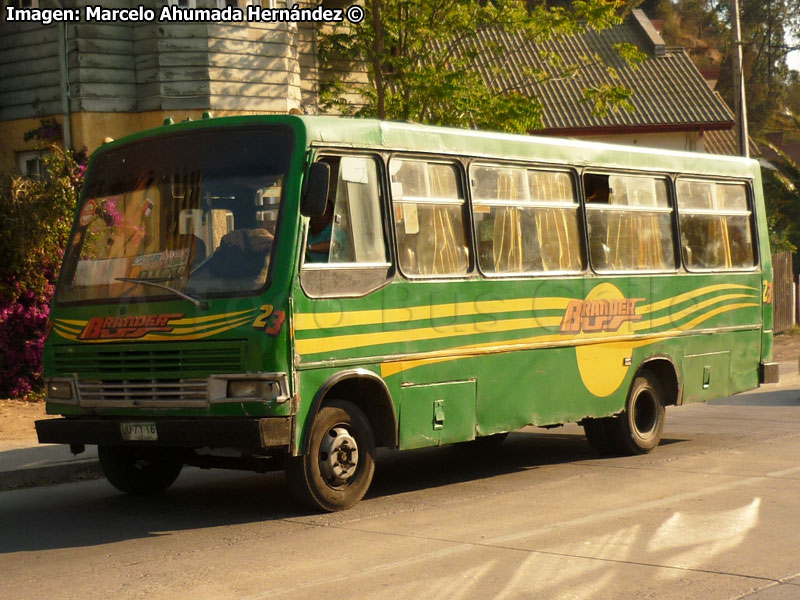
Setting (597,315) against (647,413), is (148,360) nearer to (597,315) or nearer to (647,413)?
(597,315)

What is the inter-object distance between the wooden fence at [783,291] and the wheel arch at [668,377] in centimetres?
1959

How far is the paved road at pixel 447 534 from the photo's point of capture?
7.12m

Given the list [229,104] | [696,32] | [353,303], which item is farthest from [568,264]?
[696,32]

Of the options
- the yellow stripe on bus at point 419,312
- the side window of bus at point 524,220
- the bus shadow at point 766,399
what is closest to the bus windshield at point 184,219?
the yellow stripe on bus at point 419,312

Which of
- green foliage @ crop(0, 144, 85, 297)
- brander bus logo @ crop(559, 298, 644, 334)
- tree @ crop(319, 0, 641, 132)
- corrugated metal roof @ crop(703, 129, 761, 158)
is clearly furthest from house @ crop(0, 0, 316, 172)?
corrugated metal roof @ crop(703, 129, 761, 158)

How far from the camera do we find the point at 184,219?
933cm

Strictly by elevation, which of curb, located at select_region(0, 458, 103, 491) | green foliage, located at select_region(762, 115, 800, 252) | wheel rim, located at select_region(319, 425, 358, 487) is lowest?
curb, located at select_region(0, 458, 103, 491)

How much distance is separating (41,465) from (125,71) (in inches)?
451

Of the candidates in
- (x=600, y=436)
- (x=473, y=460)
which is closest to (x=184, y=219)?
(x=473, y=460)

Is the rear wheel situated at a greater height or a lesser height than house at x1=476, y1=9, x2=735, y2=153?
lesser

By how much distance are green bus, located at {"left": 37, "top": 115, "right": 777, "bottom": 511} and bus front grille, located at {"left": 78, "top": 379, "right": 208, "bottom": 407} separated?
0.6 inches

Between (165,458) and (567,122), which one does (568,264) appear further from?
(567,122)

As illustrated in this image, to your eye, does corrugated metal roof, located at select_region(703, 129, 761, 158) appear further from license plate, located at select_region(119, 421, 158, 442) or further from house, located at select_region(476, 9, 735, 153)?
license plate, located at select_region(119, 421, 158, 442)

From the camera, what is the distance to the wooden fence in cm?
3188
